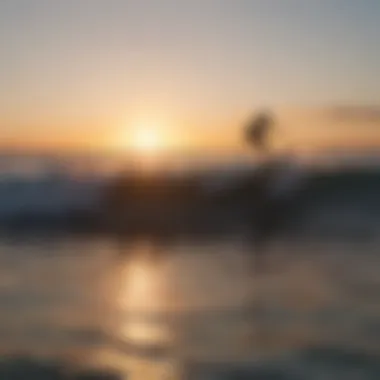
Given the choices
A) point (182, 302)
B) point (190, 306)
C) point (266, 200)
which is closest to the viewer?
point (190, 306)

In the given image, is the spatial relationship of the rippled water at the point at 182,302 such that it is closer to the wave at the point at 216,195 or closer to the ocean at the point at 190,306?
the ocean at the point at 190,306

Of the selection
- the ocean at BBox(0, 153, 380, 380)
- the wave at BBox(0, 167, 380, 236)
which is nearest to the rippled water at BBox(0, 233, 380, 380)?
the ocean at BBox(0, 153, 380, 380)

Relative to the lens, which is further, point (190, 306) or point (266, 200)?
point (266, 200)

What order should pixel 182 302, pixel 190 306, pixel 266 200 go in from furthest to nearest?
pixel 266 200 → pixel 182 302 → pixel 190 306

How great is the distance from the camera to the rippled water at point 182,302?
4996mm

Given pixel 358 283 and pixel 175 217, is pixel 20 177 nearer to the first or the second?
pixel 175 217

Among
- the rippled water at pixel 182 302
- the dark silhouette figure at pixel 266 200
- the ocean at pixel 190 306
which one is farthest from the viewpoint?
the dark silhouette figure at pixel 266 200

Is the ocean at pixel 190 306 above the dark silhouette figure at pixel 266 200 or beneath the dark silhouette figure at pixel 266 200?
beneath

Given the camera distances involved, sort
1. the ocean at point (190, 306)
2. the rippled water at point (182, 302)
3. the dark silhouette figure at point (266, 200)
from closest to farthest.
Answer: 1. the ocean at point (190, 306)
2. the rippled water at point (182, 302)
3. the dark silhouette figure at point (266, 200)

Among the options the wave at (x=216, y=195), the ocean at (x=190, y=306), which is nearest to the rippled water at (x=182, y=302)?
the ocean at (x=190, y=306)

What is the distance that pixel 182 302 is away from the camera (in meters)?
6.30

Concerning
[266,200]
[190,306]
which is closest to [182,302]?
[190,306]

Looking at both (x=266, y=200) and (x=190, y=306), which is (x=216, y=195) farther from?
(x=190, y=306)

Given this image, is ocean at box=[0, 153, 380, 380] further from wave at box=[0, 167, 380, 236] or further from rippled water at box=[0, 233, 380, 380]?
wave at box=[0, 167, 380, 236]
